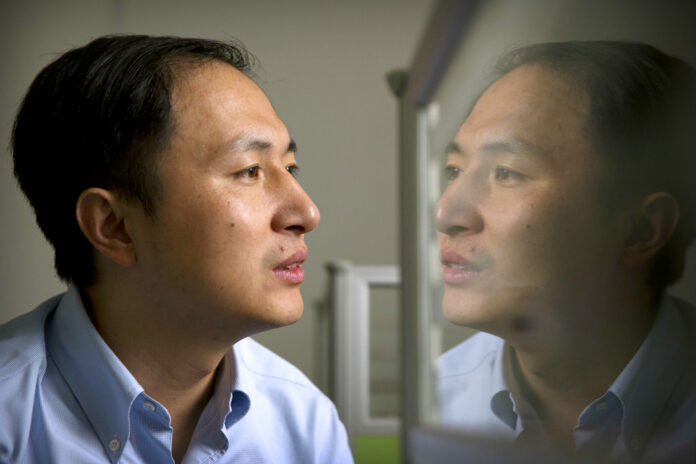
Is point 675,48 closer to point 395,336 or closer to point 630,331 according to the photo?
point 630,331

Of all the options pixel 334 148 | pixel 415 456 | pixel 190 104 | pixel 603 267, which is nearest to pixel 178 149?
pixel 190 104

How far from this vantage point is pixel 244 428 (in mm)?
534

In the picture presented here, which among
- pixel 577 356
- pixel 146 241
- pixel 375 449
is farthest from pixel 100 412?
pixel 375 449

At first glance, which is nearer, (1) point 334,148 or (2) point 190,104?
(2) point 190,104

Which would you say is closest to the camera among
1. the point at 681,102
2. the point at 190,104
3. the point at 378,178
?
the point at 681,102

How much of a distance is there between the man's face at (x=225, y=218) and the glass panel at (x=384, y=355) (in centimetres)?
108

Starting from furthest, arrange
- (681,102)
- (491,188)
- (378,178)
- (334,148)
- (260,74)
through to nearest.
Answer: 1. (378,178)
2. (334,148)
3. (260,74)
4. (491,188)
5. (681,102)

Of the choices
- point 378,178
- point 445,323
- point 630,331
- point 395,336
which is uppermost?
point 630,331

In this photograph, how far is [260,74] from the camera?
0.61 meters

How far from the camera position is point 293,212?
0.45 meters

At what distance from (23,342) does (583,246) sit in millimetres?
424

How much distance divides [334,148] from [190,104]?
34.3 inches

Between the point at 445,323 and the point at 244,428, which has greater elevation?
the point at 445,323

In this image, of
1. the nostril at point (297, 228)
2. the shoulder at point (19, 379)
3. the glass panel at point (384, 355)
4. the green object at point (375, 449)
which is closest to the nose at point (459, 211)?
the nostril at point (297, 228)
